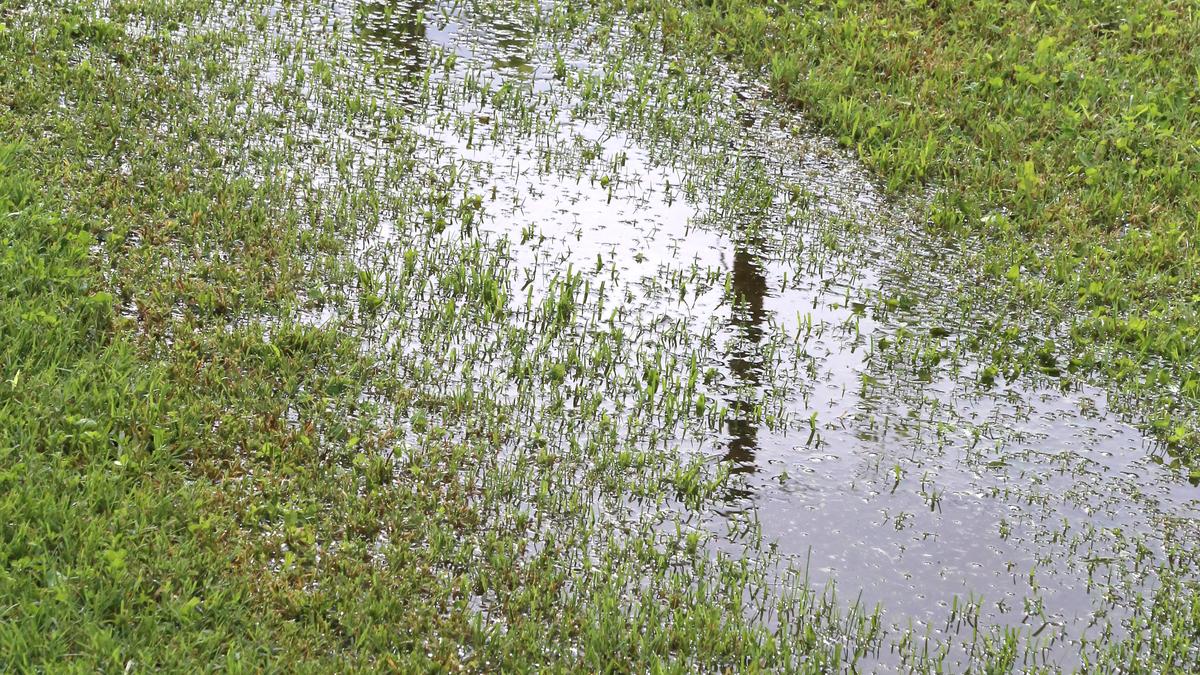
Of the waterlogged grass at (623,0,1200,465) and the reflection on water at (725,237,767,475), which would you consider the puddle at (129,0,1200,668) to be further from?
the waterlogged grass at (623,0,1200,465)

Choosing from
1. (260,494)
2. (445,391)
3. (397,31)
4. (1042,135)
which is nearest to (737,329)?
(445,391)

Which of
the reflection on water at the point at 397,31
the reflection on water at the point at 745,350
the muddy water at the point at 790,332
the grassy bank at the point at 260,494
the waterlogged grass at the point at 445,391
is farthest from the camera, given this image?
the reflection on water at the point at 397,31

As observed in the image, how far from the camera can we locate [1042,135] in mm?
9320

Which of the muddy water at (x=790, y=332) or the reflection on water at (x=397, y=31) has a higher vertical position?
the reflection on water at (x=397, y=31)

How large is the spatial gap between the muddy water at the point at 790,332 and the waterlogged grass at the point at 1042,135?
1.15 feet

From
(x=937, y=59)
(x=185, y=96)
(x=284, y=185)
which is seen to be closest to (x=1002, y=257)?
(x=937, y=59)

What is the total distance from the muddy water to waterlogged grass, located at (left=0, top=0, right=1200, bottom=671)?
0.03m

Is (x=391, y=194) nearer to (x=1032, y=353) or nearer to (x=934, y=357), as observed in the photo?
(x=934, y=357)

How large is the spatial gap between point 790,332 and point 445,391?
207 cm

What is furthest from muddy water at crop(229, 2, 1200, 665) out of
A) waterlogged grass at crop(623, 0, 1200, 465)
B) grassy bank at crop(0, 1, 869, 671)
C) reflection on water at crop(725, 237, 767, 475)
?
grassy bank at crop(0, 1, 869, 671)

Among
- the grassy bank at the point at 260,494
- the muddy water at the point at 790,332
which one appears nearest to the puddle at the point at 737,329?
the muddy water at the point at 790,332

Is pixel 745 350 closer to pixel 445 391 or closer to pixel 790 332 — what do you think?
pixel 790 332

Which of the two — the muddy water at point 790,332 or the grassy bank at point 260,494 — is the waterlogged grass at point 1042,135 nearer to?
the muddy water at point 790,332

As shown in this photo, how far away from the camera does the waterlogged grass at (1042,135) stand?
23.1ft
